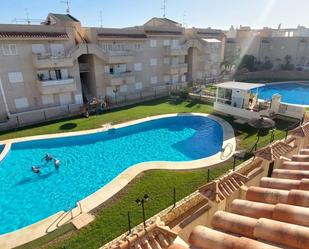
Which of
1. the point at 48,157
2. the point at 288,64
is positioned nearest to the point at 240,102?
the point at 48,157

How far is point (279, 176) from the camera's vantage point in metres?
7.84

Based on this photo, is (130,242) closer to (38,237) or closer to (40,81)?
(38,237)

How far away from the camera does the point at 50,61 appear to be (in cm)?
2970

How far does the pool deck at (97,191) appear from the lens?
39.9 ft

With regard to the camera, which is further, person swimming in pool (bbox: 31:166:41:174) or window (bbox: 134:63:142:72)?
window (bbox: 134:63:142:72)

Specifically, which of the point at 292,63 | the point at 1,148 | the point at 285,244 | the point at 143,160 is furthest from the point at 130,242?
the point at 292,63

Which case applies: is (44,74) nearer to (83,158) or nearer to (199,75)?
(83,158)

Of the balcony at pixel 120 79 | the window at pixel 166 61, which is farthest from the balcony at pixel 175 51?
the balcony at pixel 120 79

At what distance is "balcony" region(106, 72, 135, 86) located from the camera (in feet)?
118

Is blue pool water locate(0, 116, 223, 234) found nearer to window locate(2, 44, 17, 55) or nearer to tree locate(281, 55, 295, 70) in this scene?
window locate(2, 44, 17, 55)

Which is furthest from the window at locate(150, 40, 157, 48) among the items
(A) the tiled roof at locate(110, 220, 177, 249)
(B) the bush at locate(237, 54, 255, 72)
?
(A) the tiled roof at locate(110, 220, 177, 249)

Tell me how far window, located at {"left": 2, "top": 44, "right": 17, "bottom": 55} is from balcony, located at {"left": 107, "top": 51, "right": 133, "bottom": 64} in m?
11.8

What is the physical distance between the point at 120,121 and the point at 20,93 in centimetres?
1303

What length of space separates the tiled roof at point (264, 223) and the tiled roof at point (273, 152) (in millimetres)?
3020
